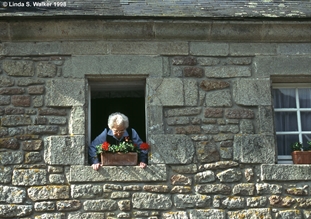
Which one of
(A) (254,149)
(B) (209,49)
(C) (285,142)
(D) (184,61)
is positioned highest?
(B) (209,49)

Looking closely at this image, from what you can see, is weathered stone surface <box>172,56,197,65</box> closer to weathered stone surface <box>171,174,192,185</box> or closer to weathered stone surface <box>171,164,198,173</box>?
weathered stone surface <box>171,164,198,173</box>

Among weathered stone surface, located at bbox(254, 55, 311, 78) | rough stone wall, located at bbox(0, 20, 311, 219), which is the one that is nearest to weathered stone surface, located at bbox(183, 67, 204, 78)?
rough stone wall, located at bbox(0, 20, 311, 219)

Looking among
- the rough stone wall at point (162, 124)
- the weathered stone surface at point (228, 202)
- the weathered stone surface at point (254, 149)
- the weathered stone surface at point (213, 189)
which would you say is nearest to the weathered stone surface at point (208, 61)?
the rough stone wall at point (162, 124)

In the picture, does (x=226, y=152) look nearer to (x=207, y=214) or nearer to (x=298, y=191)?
(x=207, y=214)

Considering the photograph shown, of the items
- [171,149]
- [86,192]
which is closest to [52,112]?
[86,192]

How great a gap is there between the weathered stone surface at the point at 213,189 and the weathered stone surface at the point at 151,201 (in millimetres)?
369

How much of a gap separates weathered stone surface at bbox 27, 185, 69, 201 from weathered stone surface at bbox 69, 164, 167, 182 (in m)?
0.16

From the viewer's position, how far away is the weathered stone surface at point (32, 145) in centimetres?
661

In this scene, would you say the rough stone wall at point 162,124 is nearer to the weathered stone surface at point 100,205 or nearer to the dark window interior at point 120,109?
the weathered stone surface at point 100,205

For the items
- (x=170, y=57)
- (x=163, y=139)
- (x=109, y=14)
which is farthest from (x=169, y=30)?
(x=163, y=139)

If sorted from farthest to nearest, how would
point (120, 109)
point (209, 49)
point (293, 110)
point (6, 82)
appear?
point (120, 109)
point (293, 110)
point (209, 49)
point (6, 82)

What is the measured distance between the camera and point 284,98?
730 centimetres

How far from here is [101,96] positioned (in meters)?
8.76

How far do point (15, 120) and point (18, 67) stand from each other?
0.66 m
